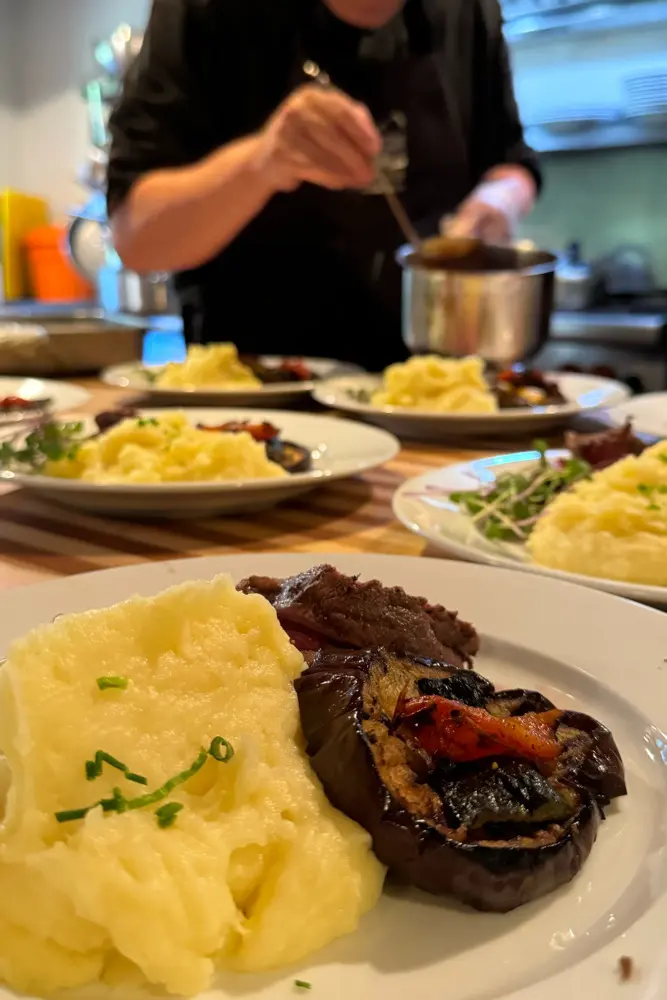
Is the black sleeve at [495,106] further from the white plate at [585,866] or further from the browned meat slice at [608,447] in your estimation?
the white plate at [585,866]

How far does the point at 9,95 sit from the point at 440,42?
815 centimetres

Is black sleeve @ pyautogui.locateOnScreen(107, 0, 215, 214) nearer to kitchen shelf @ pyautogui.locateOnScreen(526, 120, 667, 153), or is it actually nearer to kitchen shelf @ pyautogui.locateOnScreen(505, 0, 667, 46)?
kitchen shelf @ pyautogui.locateOnScreen(505, 0, 667, 46)

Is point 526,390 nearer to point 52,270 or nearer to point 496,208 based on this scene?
point 496,208

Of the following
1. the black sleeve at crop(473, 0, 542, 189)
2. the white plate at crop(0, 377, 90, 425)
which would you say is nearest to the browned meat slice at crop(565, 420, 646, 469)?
the white plate at crop(0, 377, 90, 425)

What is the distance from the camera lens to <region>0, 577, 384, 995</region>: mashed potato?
0.83 metres

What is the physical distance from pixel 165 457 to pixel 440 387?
4.52 feet

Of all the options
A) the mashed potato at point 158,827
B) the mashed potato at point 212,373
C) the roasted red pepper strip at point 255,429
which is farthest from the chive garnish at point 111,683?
the mashed potato at point 212,373

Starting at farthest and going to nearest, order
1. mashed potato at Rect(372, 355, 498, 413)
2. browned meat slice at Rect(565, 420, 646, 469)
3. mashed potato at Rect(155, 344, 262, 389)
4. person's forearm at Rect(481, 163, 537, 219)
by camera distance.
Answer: person's forearm at Rect(481, 163, 537, 219), mashed potato at Rect(155, 344, 262, 389), mashed potato at Rect(372, 355, 498, 413), browned meat slice at Rect(565, 420, 646, 469)

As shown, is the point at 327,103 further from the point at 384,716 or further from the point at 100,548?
the point at 384,716

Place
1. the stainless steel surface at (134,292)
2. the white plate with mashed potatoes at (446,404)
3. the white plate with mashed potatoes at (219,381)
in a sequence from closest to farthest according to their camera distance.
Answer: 1. the white plate with mashed potatoes at (446,404)
2. the white plate with mashed potatoes at (219,381)
3. the stainless steel surface at (134,292)

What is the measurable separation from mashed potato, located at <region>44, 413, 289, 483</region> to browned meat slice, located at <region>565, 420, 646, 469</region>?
875 millimetres

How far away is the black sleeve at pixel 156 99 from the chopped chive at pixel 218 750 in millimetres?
3867

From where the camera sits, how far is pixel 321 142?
362 cm

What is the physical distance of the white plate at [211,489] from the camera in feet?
6.73
